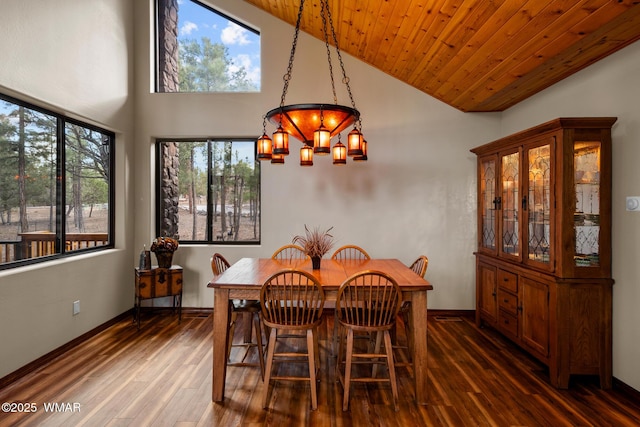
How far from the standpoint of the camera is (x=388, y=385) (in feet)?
9.07

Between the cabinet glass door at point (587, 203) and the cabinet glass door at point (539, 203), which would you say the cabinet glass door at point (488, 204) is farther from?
the cabinet glass door at point (587, 203)

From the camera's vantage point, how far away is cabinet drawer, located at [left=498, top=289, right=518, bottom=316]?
336 centimetres

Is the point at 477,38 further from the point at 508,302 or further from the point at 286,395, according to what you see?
the point at 286,395

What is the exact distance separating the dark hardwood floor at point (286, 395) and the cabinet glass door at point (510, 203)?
40.7 inches

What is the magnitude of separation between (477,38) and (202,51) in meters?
3.51

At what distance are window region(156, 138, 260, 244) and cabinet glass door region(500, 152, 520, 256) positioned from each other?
2.92m

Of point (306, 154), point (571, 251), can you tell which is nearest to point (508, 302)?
point (571, 251)

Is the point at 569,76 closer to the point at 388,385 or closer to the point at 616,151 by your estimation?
the point at 616,151

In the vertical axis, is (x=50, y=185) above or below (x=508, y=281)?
above

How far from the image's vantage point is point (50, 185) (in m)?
3.32

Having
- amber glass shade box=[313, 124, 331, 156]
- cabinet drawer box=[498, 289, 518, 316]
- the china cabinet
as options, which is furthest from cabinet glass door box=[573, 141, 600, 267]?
amber glass shade box=[313, 124, 331, 156]

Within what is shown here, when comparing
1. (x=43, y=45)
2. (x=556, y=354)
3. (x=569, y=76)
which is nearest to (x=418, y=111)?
(x=569, y=76)

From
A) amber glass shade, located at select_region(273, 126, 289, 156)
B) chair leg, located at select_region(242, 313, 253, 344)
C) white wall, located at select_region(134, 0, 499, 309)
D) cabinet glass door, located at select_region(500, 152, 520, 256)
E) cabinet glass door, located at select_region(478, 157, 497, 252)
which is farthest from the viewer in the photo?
white wall, located at select_region(134, 0, 499, 309)

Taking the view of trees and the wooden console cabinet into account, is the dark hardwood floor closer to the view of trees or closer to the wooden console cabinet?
the wooden console cabinet
